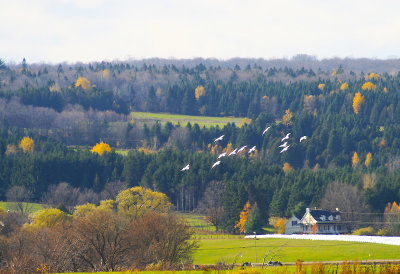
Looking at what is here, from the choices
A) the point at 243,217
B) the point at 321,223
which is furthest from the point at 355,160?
the point at 243,217

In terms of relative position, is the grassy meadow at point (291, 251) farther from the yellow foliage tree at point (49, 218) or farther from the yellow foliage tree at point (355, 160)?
the yellow foliage tree at point (355, 160)

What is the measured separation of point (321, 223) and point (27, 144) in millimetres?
79165

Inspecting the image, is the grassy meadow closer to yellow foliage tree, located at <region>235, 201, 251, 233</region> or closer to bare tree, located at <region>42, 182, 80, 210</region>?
yellow foliage tree, located at <region>235, 201, 251, 233</region>

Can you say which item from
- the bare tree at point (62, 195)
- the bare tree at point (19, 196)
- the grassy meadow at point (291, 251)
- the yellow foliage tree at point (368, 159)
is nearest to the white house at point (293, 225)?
the grassy meadow at point (291, 251)

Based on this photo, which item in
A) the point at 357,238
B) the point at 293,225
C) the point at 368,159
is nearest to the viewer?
the point at 357,238

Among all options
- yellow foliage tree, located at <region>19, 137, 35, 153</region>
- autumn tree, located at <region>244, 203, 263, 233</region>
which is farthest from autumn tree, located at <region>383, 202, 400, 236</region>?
yellow foliage tree, located at <region>19, 137, 35, 153</region>

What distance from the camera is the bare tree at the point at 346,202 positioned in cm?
12125

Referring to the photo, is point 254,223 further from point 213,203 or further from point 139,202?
point 213,203

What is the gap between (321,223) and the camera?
119062 millimetres

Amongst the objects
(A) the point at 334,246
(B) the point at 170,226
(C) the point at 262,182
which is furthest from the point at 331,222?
(B) the point at 170,226

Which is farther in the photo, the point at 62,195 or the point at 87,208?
the point at 62,195

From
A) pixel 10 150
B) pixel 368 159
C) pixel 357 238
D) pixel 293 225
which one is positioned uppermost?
pixel 357 238

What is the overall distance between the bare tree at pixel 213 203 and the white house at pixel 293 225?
11.5 meters

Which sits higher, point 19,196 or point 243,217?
point 243,217
